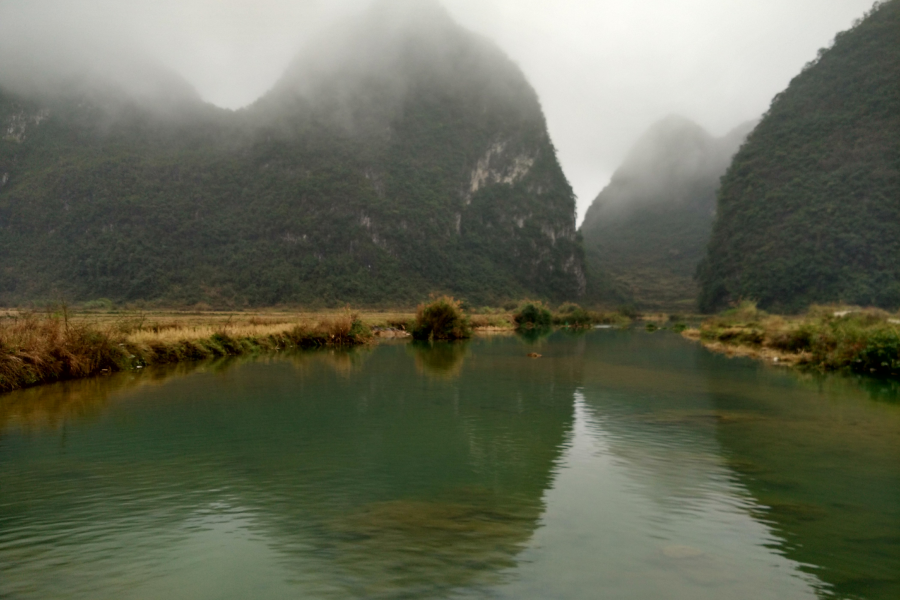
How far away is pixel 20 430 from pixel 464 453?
7.07 m

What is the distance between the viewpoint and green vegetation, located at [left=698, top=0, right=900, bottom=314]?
7312 cm

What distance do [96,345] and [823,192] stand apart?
293ft

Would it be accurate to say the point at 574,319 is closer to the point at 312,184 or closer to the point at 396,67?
the point at 312,184

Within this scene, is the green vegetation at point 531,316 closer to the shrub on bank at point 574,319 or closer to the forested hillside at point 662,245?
the shrub on bank at point 574,319

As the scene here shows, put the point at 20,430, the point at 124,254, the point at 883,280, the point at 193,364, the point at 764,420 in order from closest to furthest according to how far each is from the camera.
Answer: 1. the point at 20,430
2. the point at 764,420
3. the point at 193,364
4. the point at 883,280
5. the point at 124,254

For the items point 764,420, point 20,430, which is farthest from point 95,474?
point 764,420

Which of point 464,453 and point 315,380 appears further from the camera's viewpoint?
point 315,380

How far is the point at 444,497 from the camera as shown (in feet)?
21.0

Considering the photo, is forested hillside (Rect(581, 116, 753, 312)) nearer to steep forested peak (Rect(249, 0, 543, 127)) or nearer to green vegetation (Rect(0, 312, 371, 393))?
steep forested peak (Rect(249, 0, 543, 127))

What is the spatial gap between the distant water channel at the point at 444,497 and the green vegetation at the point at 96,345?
1375 mm

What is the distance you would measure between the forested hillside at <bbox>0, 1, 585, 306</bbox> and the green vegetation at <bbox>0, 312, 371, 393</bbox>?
57.8 m

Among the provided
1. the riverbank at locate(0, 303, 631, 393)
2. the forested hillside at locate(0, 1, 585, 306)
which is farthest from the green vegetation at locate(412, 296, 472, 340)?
the forested hillside at locate(0, 1, 585, 306)

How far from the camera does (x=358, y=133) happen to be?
127562 millimetres

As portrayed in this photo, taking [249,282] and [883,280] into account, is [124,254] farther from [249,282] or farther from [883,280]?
[883,280]
